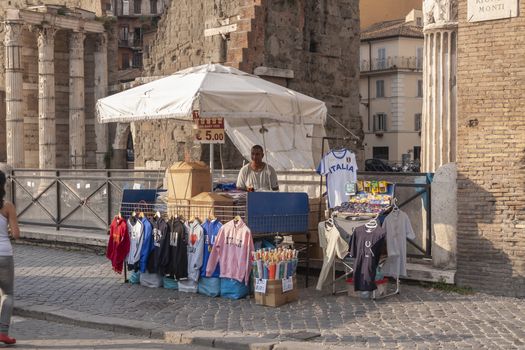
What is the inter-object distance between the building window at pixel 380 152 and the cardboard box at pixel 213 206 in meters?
48.0

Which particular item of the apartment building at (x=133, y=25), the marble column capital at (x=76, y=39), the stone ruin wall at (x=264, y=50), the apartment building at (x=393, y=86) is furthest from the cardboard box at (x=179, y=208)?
the apartment building at (x=133, y=25)

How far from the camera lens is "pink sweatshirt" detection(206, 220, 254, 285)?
9.27m

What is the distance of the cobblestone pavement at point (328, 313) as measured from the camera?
7.43 m

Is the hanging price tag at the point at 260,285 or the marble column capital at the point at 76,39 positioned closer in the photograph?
the hanging price tag at the point at 260,285

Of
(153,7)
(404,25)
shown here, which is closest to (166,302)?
(404,25)

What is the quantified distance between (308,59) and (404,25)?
123 ft

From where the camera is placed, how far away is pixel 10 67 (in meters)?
34.4

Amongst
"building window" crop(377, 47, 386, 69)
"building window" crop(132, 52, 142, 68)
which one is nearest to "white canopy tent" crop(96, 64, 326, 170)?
"building window" crop(377, 47, 386, 69)

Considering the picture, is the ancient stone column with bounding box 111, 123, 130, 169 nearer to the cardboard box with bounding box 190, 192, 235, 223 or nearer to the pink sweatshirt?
the cardboard box with bounding box 190, 192, 235, 223

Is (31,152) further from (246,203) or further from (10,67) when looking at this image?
(246,203)

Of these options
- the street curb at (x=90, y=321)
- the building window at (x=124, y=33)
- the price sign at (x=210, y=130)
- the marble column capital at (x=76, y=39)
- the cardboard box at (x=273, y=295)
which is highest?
the building window at (x=124, y=33)

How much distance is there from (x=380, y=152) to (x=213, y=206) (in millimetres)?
48934

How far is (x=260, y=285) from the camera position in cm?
895

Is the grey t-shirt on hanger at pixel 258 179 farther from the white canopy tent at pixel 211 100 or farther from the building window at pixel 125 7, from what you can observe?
the building window at pixel 125 7
